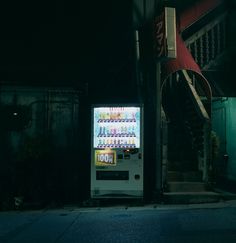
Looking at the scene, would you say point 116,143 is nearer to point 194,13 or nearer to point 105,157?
point 105,157

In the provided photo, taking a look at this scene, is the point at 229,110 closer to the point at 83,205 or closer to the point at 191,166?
the point at 191,166

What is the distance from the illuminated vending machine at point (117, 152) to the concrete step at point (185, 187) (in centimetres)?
117

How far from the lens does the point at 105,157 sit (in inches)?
473

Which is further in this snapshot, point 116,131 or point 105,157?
point 105,157

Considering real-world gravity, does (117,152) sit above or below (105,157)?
above

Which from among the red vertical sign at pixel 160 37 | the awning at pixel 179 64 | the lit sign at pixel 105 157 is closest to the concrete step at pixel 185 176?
the lit sign at pixel 105 157

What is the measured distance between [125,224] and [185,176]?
4.28 metres

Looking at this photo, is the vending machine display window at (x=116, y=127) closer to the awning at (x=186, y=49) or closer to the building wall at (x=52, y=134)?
the building wall at (x=52, y=134)

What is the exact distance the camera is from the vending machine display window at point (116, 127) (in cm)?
1184

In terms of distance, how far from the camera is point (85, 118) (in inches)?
520

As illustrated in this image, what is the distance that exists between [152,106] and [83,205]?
11.2 ft

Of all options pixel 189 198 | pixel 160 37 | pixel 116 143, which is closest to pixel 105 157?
pixel 116 143

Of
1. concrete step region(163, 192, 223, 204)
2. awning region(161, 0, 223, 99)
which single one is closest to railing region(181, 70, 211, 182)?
awning region(161, 0, 223, 99)

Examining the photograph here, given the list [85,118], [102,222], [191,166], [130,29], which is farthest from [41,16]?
[102,222]
